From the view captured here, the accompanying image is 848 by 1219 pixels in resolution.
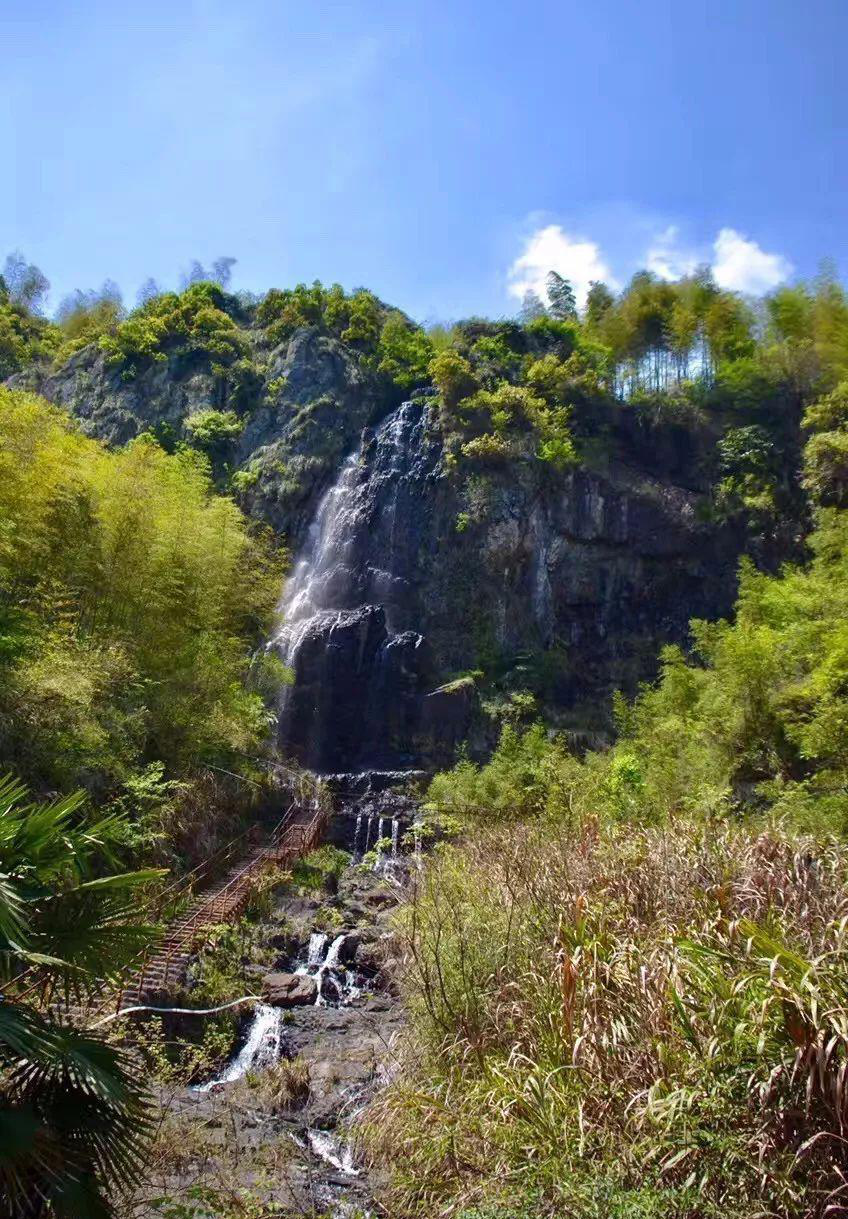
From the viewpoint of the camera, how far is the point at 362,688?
846 inches

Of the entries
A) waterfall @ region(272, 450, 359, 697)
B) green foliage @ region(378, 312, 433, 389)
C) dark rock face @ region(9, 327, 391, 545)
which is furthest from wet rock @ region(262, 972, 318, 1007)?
green foliage @ region(378, 312, 433, 389)

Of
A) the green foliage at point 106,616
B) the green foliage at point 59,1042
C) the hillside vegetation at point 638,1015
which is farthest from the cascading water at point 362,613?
the green foliage at point 59,1042

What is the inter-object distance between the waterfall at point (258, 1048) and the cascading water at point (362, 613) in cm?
1081

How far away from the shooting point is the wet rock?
32.4 ft

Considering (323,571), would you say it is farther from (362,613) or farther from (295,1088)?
(295,1088)

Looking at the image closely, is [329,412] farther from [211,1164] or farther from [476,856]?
[211,1164]

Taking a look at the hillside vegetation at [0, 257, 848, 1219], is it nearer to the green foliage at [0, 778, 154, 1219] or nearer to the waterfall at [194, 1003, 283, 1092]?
the green foliage at [0, 778, 154, 1219]

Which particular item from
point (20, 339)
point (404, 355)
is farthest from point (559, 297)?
point (20, 339)

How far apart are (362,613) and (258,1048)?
14797 mm

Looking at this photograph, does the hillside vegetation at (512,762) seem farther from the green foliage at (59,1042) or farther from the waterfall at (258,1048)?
the waterfall at (258,1048)

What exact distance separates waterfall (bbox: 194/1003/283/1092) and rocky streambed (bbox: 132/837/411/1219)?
0.01 meters

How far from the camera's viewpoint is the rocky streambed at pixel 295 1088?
5.46m

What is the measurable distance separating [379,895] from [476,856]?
20.3 feet

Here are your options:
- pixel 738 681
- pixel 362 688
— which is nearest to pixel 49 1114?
pixel 738 681
